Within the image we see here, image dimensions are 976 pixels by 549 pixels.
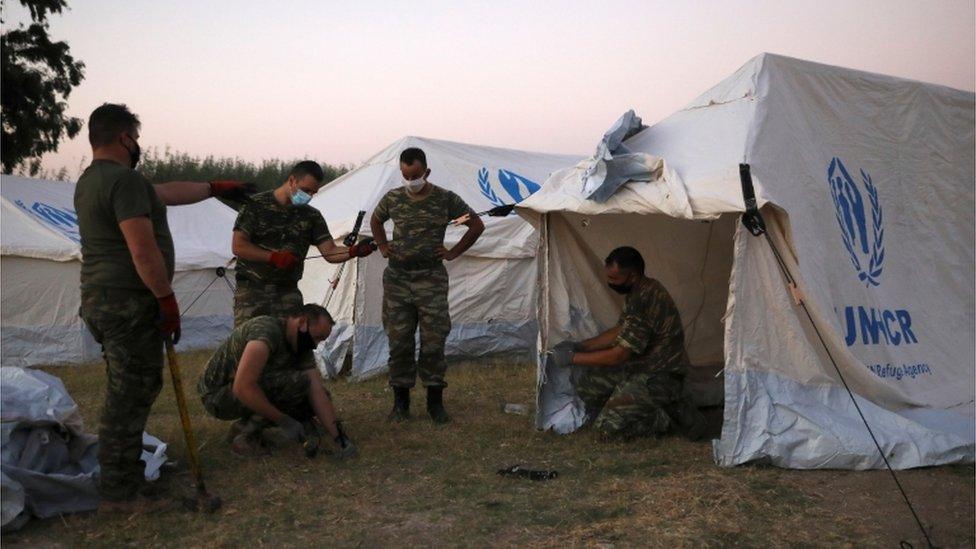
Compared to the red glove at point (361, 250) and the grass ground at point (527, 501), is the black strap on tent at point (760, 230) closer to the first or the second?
the grass ground at point (527, 501)

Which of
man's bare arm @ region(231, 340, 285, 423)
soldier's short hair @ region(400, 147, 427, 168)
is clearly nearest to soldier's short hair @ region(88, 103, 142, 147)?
man's bare arm @ region(231, 340, 285, 423)

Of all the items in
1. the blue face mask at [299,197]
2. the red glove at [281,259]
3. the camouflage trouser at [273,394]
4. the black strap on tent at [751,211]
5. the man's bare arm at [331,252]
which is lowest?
the camouflage trouser at [273,394]

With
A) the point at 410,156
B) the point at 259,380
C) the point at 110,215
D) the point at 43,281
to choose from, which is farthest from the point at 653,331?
the point at 43,281

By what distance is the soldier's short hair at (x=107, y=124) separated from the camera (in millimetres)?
3838

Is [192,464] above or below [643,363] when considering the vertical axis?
below

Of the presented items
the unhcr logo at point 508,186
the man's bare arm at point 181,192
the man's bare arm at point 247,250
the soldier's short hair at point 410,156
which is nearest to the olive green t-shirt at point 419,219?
the soldier's short hair at point 410,156

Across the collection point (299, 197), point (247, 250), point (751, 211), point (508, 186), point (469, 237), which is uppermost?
point (508, 186)

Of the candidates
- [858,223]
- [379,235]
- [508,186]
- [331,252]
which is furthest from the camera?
[508,186]

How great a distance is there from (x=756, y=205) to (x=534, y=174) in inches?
254

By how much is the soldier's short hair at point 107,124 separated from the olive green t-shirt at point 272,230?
1.42m

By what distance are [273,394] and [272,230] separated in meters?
1.09

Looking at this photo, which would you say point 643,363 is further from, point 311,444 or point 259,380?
point 259,380

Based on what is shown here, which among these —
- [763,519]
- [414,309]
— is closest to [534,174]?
[414,309]

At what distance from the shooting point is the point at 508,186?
10211mm
